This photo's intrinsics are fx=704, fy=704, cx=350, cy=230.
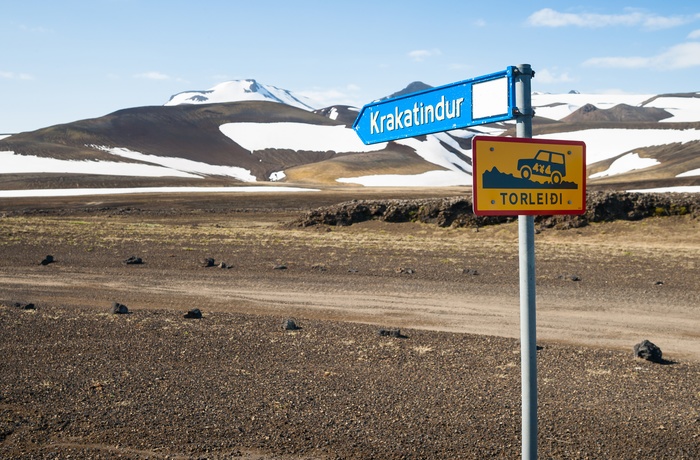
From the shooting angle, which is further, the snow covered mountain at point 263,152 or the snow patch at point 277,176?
the snow patch at point 277,176

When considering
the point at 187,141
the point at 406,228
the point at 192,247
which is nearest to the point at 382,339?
the point at 192,247

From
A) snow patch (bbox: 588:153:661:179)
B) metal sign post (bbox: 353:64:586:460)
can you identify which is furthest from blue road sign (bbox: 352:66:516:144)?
snow patch (bbox: 588:153:661:179)

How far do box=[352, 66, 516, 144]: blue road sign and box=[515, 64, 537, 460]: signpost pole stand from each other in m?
0.06

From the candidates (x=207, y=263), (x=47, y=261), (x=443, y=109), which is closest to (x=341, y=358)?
(x=443, y=109)

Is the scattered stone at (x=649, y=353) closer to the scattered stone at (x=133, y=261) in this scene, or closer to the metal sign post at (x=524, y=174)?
the metal sign post at (x=524, y=174)

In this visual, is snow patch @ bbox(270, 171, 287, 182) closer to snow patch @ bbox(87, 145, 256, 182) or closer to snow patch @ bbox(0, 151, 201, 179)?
snow patch @ bbox(87, 145, 256, 182)

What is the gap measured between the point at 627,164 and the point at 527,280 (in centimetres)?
11974

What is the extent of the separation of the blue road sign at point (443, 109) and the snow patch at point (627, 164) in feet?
369

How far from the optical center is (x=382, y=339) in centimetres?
994

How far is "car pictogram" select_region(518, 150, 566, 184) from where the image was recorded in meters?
3.49

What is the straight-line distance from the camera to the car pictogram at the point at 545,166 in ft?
11.5

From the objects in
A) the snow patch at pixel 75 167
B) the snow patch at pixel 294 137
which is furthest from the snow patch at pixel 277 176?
the snow patch at pixel 294 137

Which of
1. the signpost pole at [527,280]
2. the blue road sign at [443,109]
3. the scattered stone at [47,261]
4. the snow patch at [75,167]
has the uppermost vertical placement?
the snow patch at [75,167]

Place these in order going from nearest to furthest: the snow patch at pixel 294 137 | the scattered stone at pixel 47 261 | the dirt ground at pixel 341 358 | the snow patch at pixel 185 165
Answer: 1. the dirt ground at pixel 341 358
2. the scattered stone at pixel 47 261
3. the snow patch at pixel 185 165
4. the snow patch at pixel 294 137
